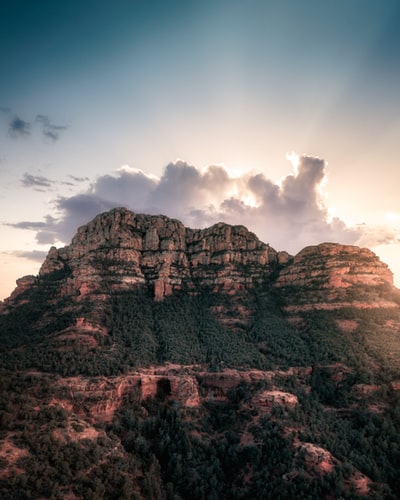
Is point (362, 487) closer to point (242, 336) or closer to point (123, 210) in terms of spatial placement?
point (242, 336)

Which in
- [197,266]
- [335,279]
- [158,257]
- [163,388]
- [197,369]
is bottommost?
[163,388]

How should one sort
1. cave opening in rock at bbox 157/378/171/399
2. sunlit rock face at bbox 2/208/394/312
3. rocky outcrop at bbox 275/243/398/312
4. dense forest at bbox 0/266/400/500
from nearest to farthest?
dense forest at bbox 0/266/400/500 → cave opening in rock at bbox 157/378/171/399 → rocky outcrop at bbox 275/243/398/312 → sunlit rock face at bbox 2/208/394/312

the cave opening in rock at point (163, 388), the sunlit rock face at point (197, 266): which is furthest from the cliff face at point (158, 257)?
the cave opening in rock at point (163, 388)

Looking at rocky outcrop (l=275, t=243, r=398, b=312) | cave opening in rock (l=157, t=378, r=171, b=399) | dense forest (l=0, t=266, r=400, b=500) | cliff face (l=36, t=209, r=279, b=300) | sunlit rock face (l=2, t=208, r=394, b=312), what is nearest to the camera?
dense forest (l=0, t=266, r=400, b=500)

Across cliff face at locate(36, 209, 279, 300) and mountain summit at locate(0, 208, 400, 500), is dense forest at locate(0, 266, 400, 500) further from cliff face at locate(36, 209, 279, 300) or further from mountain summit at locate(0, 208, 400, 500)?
cliff face at locate(36, 209, 279, 300)

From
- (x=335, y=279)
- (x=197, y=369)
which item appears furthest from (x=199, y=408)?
(x=335, y=279)

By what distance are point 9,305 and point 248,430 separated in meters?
88.0

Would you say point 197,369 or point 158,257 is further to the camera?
point 158,257

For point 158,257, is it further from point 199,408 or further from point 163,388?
point 199,408

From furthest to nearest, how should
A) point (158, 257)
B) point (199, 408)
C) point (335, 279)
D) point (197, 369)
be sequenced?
1. point (158, 257)
2. point (335, 279)
3. point (197, 369)
4. point (199, 408)

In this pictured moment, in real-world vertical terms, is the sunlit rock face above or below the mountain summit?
above

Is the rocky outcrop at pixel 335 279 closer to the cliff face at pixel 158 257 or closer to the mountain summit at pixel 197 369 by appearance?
the mountain summit at pixel 197 369

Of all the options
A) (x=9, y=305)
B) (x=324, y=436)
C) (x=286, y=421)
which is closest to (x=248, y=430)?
(x=286, y=421)

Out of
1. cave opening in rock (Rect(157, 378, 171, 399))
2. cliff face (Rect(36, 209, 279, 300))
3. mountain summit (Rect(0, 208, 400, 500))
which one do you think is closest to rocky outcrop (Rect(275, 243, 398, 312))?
mountain summit (Rect(0, 208, 400, 500))
